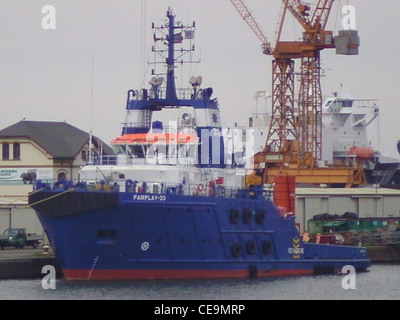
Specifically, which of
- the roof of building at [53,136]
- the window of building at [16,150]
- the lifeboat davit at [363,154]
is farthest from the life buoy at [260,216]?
the lifeboat davit at [363,154]

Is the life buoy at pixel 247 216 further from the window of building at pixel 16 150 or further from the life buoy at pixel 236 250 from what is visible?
the window of building at pixel 16 150

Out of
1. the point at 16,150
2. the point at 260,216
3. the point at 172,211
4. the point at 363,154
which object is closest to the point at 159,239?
the point at 172,211

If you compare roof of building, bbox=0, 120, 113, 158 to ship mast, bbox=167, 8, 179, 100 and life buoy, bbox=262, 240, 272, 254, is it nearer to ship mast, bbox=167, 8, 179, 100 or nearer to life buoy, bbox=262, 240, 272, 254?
ship mast, bbox=167, 8, 179, 100

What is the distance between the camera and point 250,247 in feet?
203

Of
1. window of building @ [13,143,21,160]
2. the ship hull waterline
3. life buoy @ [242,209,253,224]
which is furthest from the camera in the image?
window of building @ [13,143,21,160]

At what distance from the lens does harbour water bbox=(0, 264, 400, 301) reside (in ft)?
175

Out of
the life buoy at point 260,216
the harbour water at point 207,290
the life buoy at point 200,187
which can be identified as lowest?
the harbour water at point 207,290

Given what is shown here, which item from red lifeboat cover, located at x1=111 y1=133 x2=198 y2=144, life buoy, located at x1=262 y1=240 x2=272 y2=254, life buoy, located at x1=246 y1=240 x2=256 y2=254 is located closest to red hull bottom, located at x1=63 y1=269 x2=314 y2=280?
life buoy, located at x1=246 y1=240 x2=256 y2=254

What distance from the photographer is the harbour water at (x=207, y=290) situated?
175ft

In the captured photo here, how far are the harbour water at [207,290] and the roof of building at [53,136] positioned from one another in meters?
23.7

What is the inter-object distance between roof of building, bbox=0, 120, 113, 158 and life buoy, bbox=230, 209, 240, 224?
21.8m
